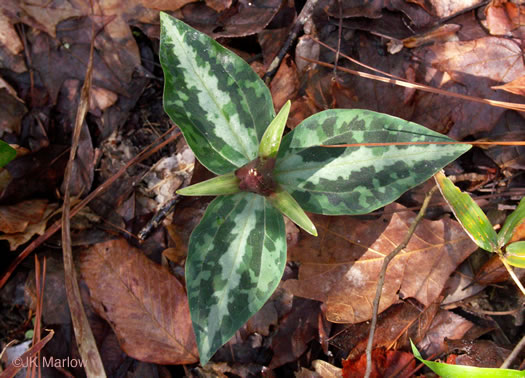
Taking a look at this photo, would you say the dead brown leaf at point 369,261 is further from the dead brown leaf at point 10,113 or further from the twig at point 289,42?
the dead brown leaf at point 10,113

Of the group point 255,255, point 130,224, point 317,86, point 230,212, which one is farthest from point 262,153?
point 130,224

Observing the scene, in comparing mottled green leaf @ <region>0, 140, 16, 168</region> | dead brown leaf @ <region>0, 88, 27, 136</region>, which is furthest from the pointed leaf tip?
dead brown leaf @ <region>0, 88, 27, 136</region>

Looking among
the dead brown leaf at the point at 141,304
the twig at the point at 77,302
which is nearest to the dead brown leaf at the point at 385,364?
the dead brown leaf at the point at 141,304

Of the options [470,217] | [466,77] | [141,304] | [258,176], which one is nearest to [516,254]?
[470,217]

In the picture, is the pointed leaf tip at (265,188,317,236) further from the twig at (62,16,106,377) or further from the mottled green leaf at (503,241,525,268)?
the twig at (62,16,106,377)

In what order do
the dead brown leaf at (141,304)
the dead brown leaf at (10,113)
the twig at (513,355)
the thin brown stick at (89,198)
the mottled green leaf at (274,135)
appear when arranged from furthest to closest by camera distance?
1. the dead brown leaf at (10,113)
2. the thin brown stick at (89,198)
3. the dead brown leaf at (141,304)
4. the twig at (513,355)
5. the mottled green leaf at (274,135)

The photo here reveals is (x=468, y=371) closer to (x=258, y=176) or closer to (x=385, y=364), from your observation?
(x=385, y=364)

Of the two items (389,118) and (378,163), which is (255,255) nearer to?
(378,163)
